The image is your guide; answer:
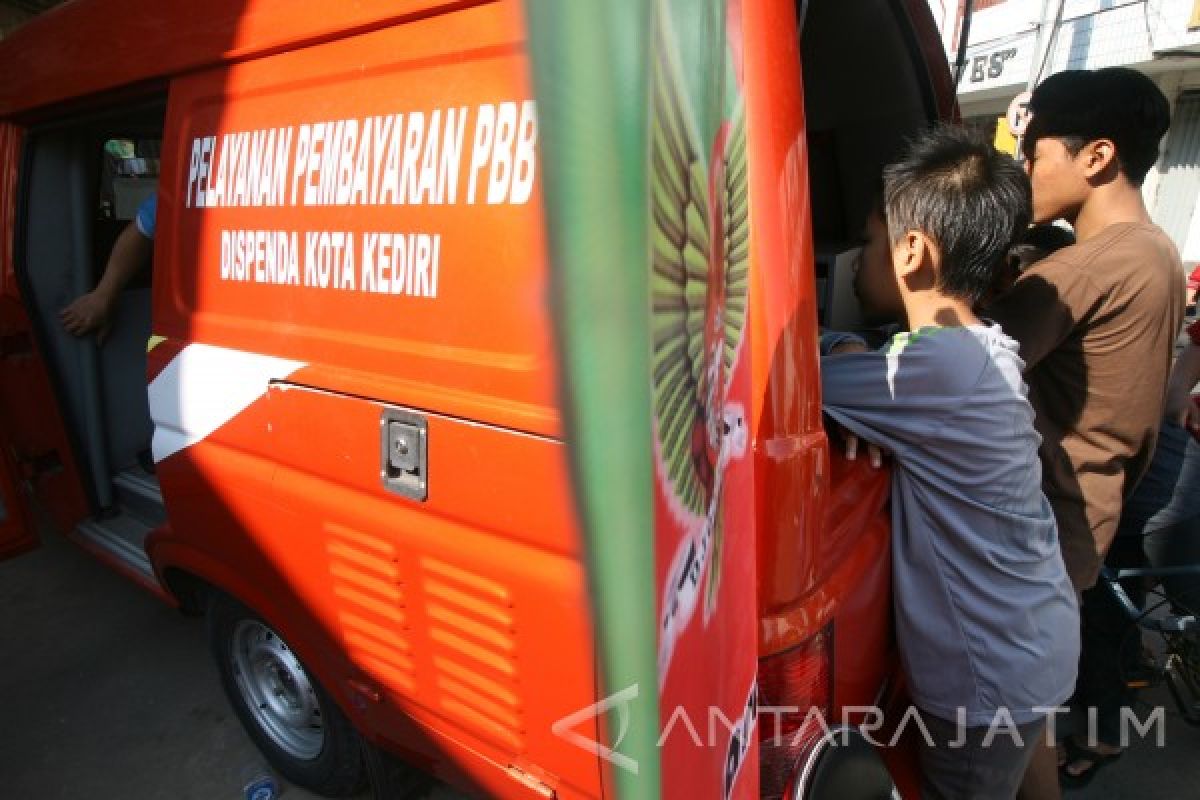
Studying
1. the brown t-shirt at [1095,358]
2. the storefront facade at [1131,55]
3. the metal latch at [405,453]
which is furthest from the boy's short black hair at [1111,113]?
the storefront facade at [1131,55]

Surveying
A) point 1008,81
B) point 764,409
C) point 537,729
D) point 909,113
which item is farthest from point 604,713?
point 1008,81

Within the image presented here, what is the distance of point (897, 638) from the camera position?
4.69 ft

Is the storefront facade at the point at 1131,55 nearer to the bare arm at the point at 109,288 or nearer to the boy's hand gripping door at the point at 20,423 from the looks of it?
the bare arm at the point at 109,288

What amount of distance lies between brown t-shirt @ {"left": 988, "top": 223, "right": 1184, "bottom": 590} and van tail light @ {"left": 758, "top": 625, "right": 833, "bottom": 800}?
0.84 meters

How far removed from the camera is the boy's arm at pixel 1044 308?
1.55m

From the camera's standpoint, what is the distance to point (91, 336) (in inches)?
111

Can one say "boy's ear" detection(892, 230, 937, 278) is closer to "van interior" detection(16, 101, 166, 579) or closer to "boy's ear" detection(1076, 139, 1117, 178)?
"boy's ear" detection(1076, 139, 1117, 178)

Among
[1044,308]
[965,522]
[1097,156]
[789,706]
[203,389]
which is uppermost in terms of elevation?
[1097,156]

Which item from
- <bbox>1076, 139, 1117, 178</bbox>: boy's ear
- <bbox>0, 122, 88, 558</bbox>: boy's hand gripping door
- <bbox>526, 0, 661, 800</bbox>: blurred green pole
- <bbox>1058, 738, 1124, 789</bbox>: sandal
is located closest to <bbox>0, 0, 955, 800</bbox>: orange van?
<bbox>526, 0, 661, 800</bbox>: blurred green pole

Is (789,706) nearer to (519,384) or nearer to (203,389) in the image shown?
(519,384)

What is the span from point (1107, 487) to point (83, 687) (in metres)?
3.52

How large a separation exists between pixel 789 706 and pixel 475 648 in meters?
0.56

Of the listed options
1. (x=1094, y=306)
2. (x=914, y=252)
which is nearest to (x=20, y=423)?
(x=914, y=252)

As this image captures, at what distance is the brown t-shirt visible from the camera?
1574 millimetres
